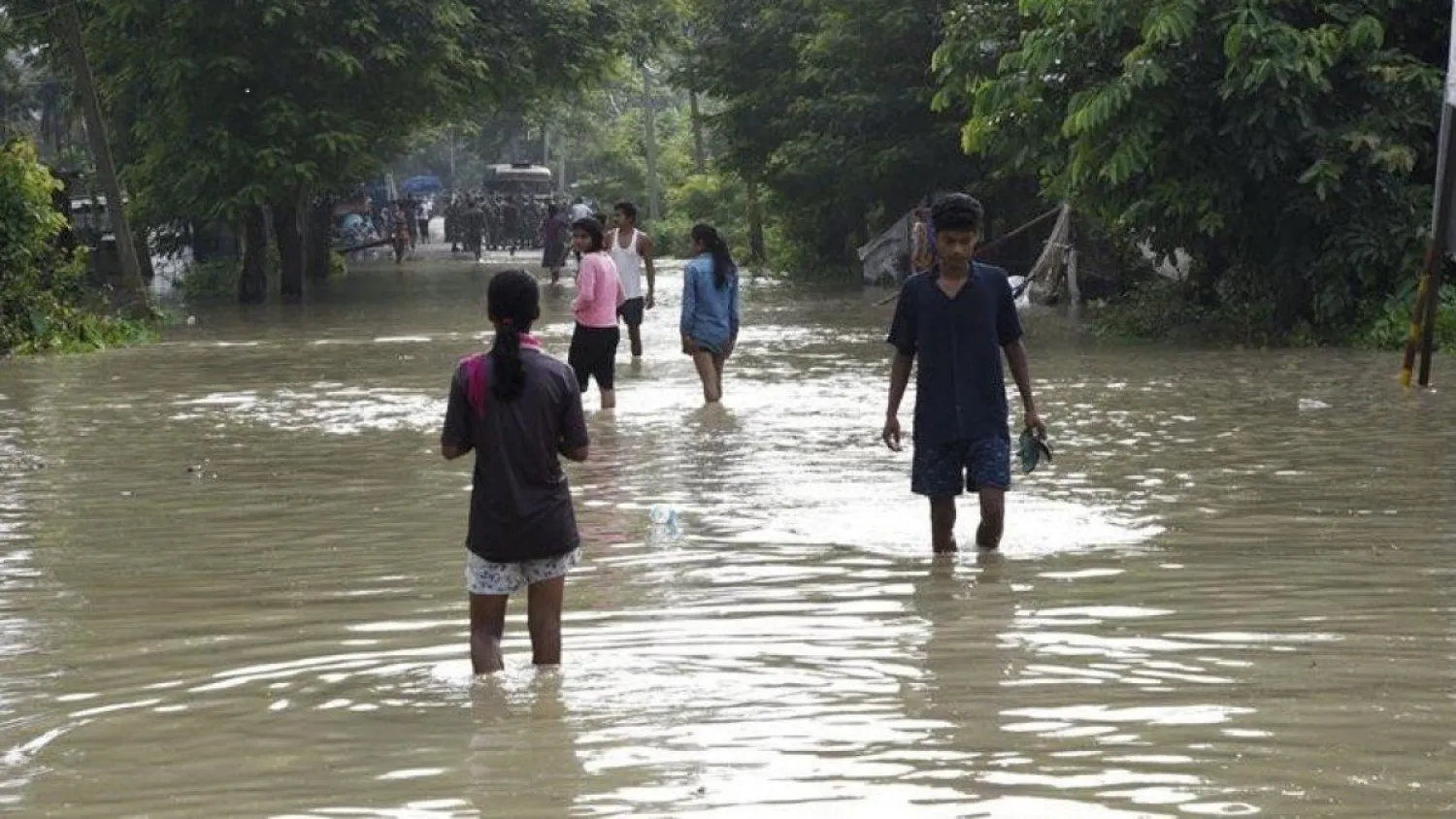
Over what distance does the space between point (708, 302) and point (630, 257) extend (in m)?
3.51

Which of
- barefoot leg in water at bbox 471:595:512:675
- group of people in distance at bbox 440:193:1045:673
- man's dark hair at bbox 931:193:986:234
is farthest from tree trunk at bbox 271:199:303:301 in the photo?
barefoot leg in water at bbox 471:595:512:675

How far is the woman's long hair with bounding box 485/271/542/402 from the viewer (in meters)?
7.03

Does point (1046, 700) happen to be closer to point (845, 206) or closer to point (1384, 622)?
point (1384, 622)

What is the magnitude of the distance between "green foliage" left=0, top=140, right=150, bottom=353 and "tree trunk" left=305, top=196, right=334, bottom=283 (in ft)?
76.5

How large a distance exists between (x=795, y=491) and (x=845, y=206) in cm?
3313

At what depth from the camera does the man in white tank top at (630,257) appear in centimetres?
1975

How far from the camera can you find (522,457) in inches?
277

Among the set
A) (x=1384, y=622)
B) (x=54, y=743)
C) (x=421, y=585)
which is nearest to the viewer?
(x=54, y=743)

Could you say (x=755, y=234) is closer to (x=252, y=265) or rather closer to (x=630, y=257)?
(x=252, y=265)

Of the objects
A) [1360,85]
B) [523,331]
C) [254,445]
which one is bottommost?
[254,445]

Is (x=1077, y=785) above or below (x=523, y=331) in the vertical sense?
below

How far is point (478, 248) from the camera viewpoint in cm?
6328

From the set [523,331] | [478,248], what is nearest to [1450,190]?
[523,331]

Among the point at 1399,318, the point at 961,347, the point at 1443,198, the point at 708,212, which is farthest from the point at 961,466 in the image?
→ the point at 708,212
